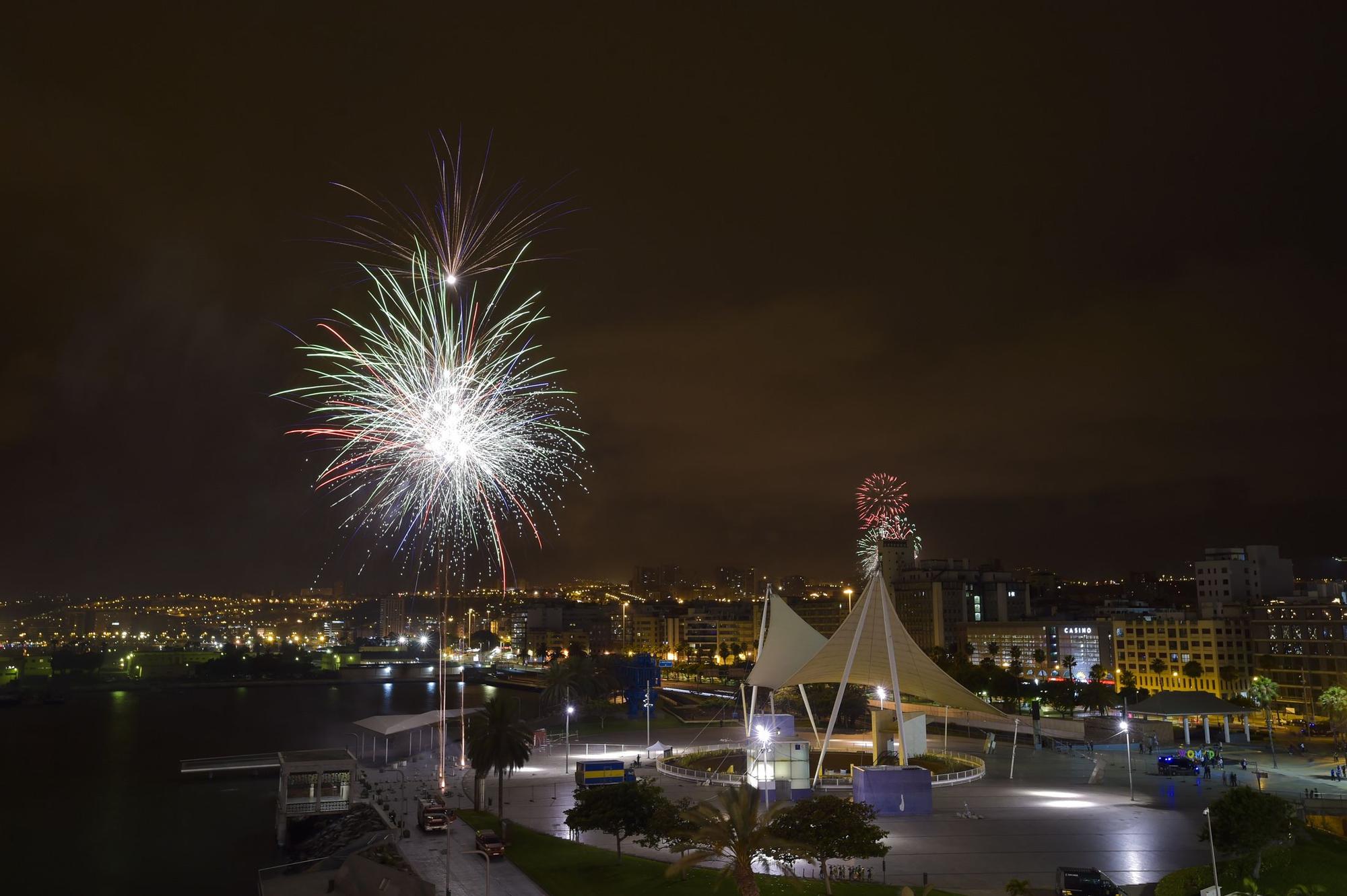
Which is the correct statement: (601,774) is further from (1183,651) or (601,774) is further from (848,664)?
(1183,651)

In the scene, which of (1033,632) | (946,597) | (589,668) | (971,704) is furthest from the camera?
(946,597)

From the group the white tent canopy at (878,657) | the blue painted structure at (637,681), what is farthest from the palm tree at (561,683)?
the white tent canopy at (878,657)

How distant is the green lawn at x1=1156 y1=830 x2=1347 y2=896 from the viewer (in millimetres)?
21391

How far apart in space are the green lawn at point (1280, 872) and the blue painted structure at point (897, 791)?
9.84 meters

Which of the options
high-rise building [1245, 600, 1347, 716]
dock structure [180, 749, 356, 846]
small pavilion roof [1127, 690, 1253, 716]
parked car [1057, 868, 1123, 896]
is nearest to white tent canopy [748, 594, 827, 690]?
small pavilion roof [1127, 690, 1253, 716]

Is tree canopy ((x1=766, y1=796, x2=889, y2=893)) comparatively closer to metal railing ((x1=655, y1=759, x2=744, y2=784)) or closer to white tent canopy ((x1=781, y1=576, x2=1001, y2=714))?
metal railing ((x1=655, y1=759, x2=744, y2=784))

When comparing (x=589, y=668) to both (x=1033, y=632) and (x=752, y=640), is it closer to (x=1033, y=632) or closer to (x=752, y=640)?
(x=1033, y=632)

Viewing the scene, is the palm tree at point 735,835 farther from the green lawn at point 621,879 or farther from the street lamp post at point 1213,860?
the street lamp post at point 1213,860

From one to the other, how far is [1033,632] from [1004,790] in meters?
80.1

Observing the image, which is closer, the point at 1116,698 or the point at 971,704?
the point at 971,704

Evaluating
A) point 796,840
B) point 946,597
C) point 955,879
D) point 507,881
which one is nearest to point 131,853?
point 507,881

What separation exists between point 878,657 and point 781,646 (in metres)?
8.15

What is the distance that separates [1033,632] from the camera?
11131cm

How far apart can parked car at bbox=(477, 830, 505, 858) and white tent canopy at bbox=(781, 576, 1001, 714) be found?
57.2ft
